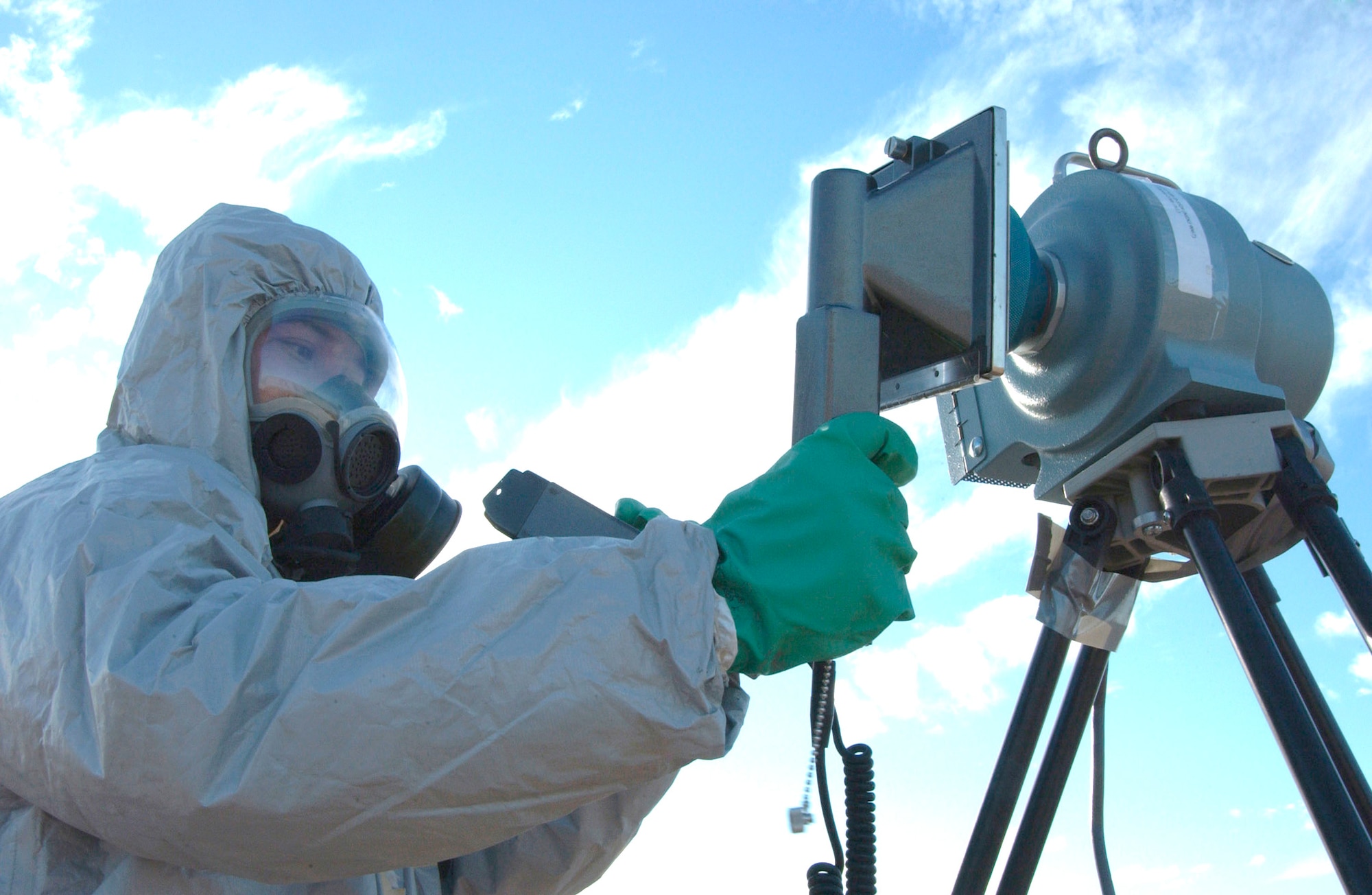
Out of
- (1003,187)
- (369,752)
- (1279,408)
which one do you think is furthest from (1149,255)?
(369,752)

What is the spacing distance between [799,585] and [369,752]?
58cm

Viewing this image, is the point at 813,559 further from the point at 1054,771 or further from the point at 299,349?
the point at 1054,771

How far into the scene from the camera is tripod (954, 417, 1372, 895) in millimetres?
1917

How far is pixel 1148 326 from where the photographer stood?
2.44 meters

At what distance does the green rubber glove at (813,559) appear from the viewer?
56.9 inches

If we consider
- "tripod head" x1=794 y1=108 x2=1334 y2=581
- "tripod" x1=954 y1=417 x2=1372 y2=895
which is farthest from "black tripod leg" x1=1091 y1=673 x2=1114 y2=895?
"tripod head" x1=794 y1=108 x2=1334 y2=581

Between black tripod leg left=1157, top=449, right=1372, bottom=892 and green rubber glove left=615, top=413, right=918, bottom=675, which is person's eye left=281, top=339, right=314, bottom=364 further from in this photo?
black tripod leg left=1157, top=449, right=1372, bottom=892

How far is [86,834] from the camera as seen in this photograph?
1596 millimetres

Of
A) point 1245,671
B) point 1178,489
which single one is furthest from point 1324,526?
point 1245,671

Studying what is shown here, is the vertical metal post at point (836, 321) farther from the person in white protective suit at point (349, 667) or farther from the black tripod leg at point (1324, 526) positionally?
the black tripod leg at point (1324, 526)

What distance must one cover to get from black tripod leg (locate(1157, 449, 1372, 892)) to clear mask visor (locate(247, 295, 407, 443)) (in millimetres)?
1648

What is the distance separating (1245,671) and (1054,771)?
83 cm

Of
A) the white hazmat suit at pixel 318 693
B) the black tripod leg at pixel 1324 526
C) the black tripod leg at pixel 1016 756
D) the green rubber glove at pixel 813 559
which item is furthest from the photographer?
the black tripod leg at pixel 1016 756

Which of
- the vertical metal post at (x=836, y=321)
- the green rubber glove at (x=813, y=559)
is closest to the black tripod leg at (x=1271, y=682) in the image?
the vertical metal post at (x=836, y=321)
